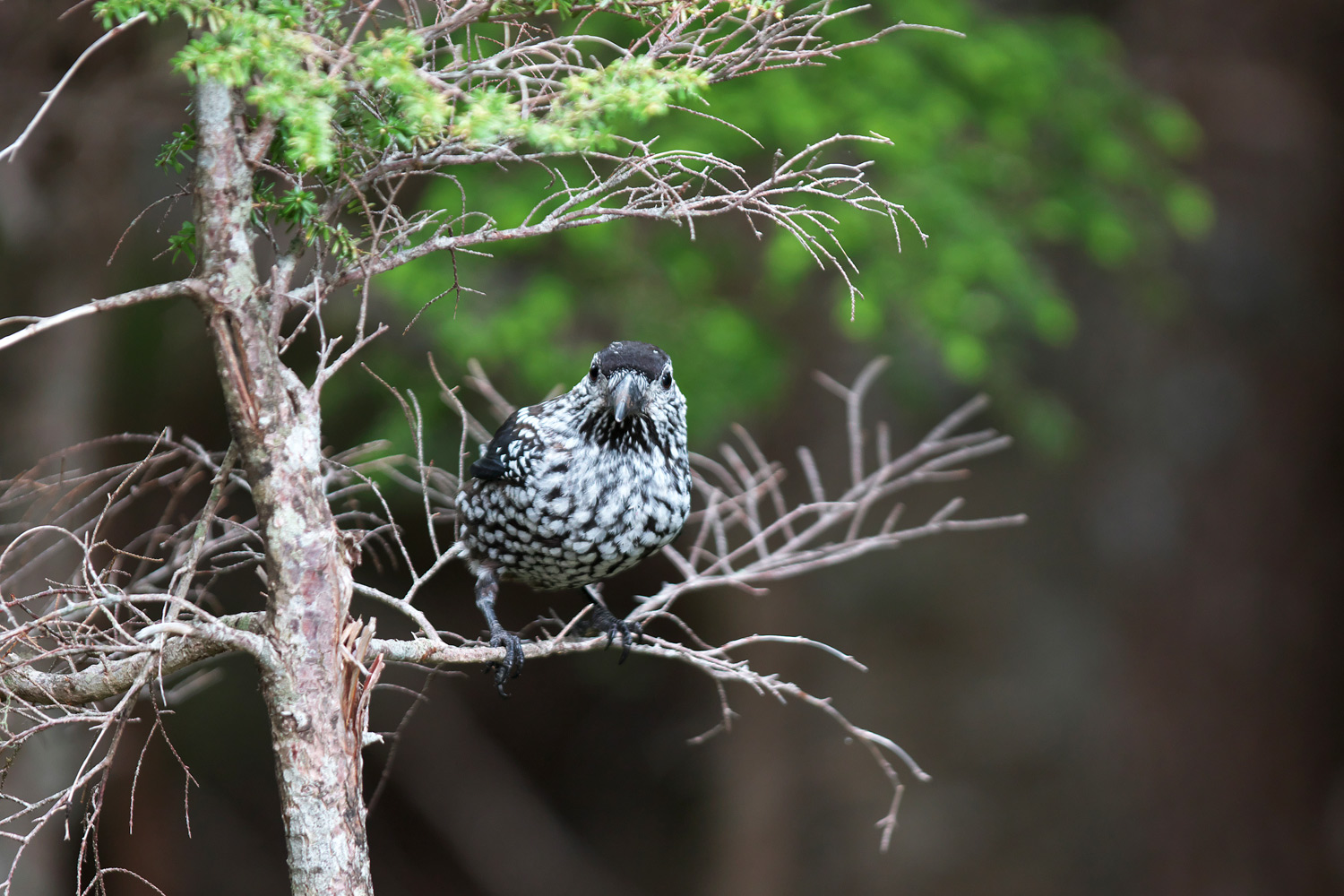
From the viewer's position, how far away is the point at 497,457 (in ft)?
8.22

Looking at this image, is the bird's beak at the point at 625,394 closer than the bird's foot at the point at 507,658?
Yes

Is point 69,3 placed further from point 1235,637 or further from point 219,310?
point 1235,637

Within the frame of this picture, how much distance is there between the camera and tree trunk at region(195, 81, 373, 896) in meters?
1.70

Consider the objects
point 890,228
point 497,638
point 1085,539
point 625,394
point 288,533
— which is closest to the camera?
point 288,533

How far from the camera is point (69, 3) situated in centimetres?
355

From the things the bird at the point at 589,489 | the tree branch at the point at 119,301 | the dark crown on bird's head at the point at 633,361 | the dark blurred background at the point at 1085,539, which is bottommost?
the dark blurred background at the point at 1085,539

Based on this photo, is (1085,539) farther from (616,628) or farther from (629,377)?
(629,377)

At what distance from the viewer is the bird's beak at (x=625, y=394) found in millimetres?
2180

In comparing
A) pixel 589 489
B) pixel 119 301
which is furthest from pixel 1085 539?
pixel 119 301

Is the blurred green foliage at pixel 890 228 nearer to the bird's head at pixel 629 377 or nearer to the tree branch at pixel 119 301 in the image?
the bird's head at pixel 629 377

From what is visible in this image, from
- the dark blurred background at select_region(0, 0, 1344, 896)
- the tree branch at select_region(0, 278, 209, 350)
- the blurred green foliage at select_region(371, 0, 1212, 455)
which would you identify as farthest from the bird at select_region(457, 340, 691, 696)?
the dark blurred background at select_region(0, 0, 1344, 896)

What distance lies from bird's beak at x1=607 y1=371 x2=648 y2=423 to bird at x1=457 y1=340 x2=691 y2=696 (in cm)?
7

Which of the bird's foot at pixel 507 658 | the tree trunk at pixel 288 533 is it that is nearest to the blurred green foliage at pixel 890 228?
the bird's foot at pixel 507 658

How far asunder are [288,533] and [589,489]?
77cm
